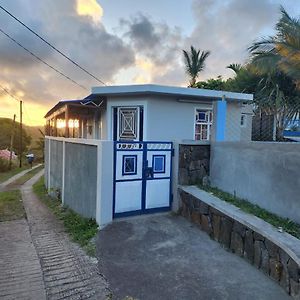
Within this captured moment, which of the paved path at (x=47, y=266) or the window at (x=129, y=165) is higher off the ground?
the window at (x=129, y=165)

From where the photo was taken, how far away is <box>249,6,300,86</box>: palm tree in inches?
431

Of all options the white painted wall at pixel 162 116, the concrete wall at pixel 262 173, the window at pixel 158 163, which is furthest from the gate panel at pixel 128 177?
the white painted wall at pixel 162 116

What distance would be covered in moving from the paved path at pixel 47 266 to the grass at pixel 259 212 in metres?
3.13

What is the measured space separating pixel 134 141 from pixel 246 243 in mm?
3524

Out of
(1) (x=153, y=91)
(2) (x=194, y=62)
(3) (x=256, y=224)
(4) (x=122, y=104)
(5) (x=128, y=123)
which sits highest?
(2) (x=194, y=62)

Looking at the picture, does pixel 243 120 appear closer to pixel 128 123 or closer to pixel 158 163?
pixel 128 123

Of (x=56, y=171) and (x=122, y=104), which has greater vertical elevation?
(x=122, y=104)

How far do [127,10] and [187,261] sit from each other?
423 inches

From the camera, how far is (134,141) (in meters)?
7.79

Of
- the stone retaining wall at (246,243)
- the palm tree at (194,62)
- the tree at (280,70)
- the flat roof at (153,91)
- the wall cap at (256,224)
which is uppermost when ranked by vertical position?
the palm tree at (194,62)

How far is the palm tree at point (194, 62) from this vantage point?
26453 millimetres

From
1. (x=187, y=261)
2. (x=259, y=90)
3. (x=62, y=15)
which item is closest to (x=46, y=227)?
(x=187, y=261)

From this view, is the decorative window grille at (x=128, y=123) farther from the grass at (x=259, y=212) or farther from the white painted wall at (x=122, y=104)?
the grass at (x=259, y=212)

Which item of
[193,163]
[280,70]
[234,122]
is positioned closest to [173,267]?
[193,163]
